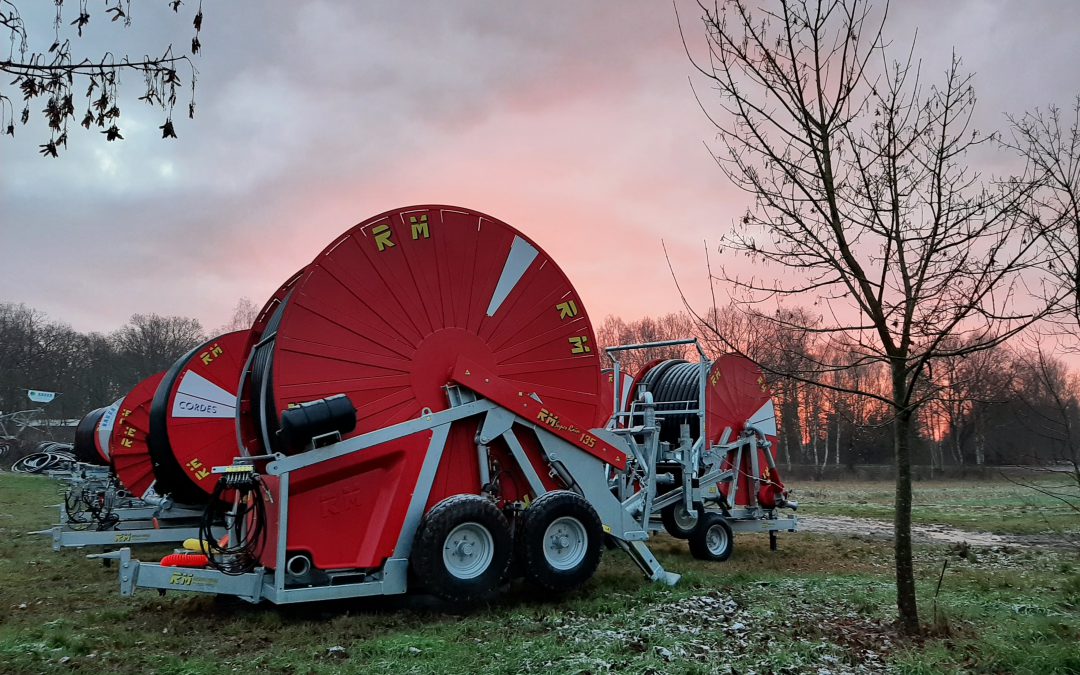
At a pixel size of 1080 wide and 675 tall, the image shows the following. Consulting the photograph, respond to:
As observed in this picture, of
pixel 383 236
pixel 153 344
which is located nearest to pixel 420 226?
pixel 383 236

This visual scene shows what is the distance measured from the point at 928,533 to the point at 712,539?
6788 mm

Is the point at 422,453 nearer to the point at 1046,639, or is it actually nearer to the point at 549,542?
the point at 549,542

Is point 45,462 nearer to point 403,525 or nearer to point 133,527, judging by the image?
point 133,527

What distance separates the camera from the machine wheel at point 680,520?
40.8 ft

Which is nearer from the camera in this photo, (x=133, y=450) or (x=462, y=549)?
(x=462, y=549)

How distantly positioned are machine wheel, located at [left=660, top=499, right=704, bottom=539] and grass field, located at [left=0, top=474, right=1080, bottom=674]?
2812mm

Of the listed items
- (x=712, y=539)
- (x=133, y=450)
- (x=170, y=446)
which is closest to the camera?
(x=170, y=446)

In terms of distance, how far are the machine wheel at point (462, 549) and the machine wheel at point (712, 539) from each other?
5756 millimetres

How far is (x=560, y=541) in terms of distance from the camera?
26.0 ft

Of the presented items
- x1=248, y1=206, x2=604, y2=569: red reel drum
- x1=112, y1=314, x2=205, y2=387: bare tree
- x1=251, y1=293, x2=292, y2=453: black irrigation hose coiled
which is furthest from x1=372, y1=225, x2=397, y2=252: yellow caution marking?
→ x1=112, y1=314, x2=205, y2=387: bare tree

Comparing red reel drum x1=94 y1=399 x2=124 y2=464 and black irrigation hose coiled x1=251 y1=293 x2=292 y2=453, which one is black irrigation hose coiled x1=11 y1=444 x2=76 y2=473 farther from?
black irrigation hose coiled x1=251 y1=293 x2=292 y2=453

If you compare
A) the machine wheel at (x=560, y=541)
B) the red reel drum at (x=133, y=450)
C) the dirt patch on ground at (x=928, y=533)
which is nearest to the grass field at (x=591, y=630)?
the machine wheel at (x=560, y=541)

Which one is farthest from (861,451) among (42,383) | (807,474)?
(42,383)

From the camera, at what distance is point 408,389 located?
780cm
